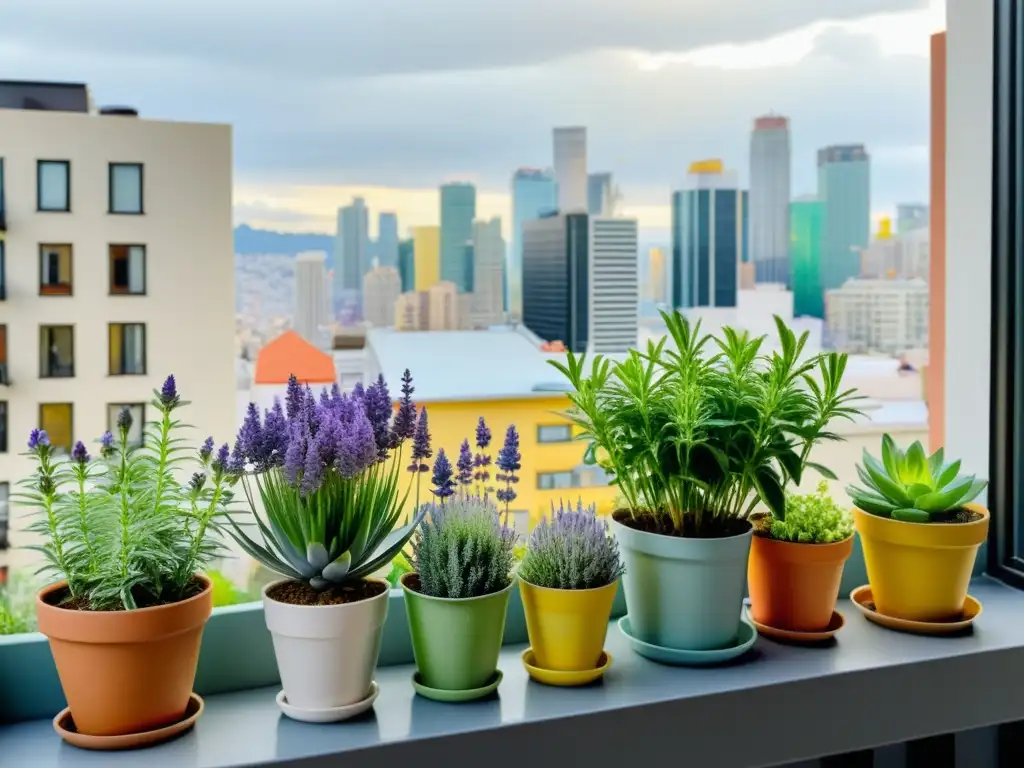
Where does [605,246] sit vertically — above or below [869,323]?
above

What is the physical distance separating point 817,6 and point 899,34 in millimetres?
234

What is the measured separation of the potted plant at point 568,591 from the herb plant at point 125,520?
16.0 inches

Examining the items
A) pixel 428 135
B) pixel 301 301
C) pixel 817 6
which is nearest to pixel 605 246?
pixel 428 135

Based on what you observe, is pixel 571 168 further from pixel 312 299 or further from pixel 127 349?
pixel 127 349

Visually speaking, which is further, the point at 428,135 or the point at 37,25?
the point at 428,135

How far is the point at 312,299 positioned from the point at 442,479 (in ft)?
1.03

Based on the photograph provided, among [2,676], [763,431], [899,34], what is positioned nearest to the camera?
[2,676]

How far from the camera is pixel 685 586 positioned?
1.26 m

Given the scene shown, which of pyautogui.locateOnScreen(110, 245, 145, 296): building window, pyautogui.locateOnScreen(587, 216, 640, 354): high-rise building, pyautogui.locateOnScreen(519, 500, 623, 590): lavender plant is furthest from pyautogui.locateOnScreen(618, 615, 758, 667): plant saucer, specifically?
pyautogui.locateOnScreen(110, 245, 145, 296): building window

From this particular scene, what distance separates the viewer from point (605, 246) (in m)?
1.50

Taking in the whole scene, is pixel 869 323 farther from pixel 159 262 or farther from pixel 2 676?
pixel 2 676

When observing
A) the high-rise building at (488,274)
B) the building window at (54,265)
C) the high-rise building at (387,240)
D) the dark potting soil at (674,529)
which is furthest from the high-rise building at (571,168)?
Answer: the building window at (54,265)

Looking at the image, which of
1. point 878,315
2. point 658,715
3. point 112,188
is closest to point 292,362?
point 112,188

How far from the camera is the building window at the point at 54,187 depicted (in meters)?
1.13
